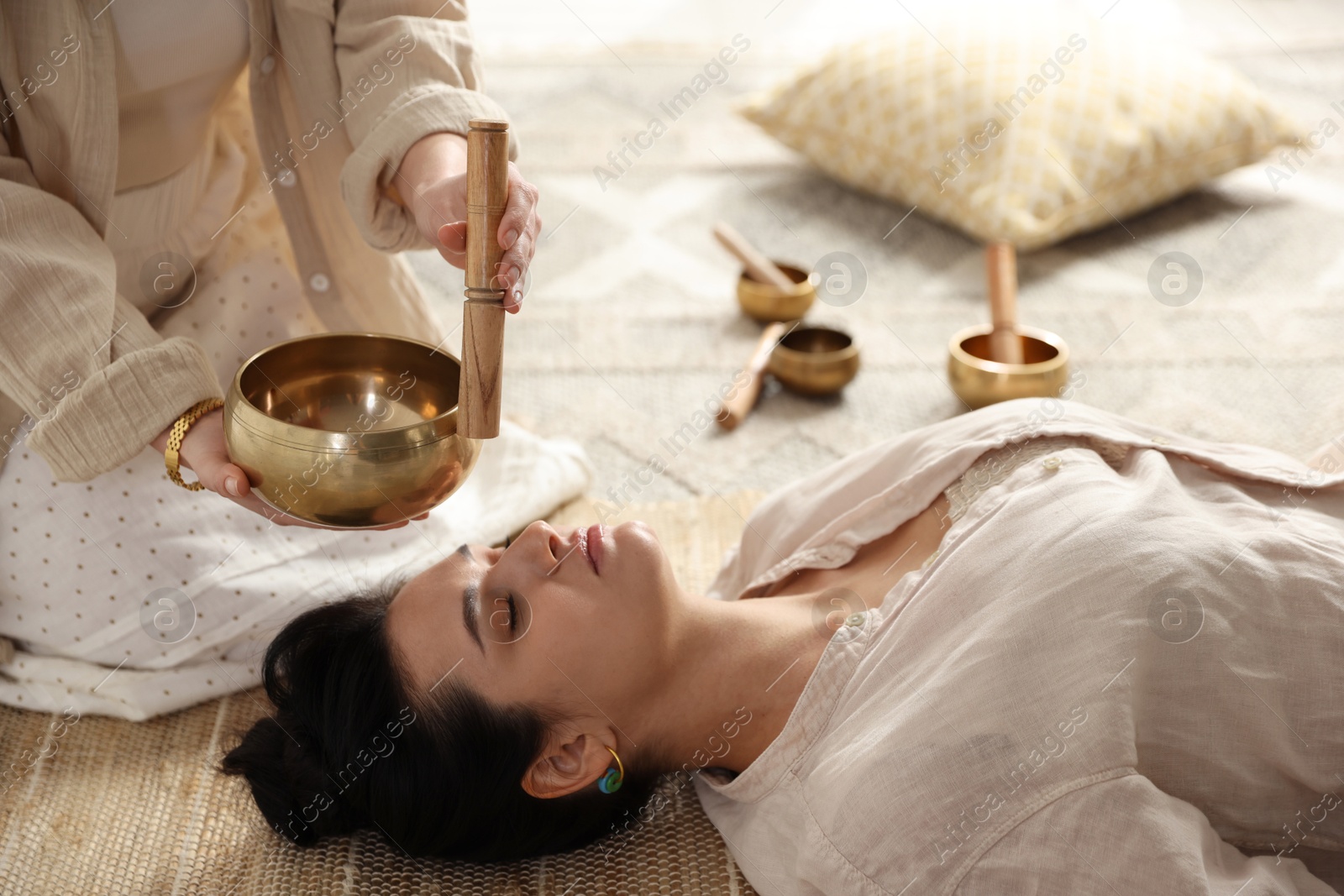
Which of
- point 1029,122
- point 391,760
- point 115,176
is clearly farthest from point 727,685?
point 1029,122

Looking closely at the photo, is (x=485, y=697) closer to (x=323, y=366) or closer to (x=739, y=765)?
(x=739, y=765)

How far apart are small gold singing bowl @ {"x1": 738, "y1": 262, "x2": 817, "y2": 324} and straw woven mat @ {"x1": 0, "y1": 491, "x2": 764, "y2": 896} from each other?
4.40 ft

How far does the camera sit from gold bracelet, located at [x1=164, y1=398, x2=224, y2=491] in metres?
1.33

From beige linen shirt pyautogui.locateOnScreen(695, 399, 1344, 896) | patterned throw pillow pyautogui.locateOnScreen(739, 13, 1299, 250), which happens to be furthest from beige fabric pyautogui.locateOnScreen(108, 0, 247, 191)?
patterned throw pillow pyautogui.locateOnScreen(739, 13, 1299, 250)

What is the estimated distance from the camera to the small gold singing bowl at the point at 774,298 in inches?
103

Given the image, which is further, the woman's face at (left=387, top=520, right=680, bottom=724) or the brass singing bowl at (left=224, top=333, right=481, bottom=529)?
the woman's face at (left=387, top=520, right=680, bottom=724)

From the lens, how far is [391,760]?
1.31 metres

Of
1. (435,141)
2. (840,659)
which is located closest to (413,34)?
(435,141)

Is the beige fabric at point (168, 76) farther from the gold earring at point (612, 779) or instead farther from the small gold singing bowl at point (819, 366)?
the small gold singing bowl at point (819, 366)

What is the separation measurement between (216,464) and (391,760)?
0.38m

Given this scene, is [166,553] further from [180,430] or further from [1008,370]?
[1008,370]

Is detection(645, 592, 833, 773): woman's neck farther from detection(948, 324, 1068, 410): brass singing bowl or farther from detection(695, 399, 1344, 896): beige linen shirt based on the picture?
detection(948, 324, 1068, 410): brass singing bowl

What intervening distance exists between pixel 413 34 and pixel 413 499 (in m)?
0.70

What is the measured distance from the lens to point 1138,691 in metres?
1.17
